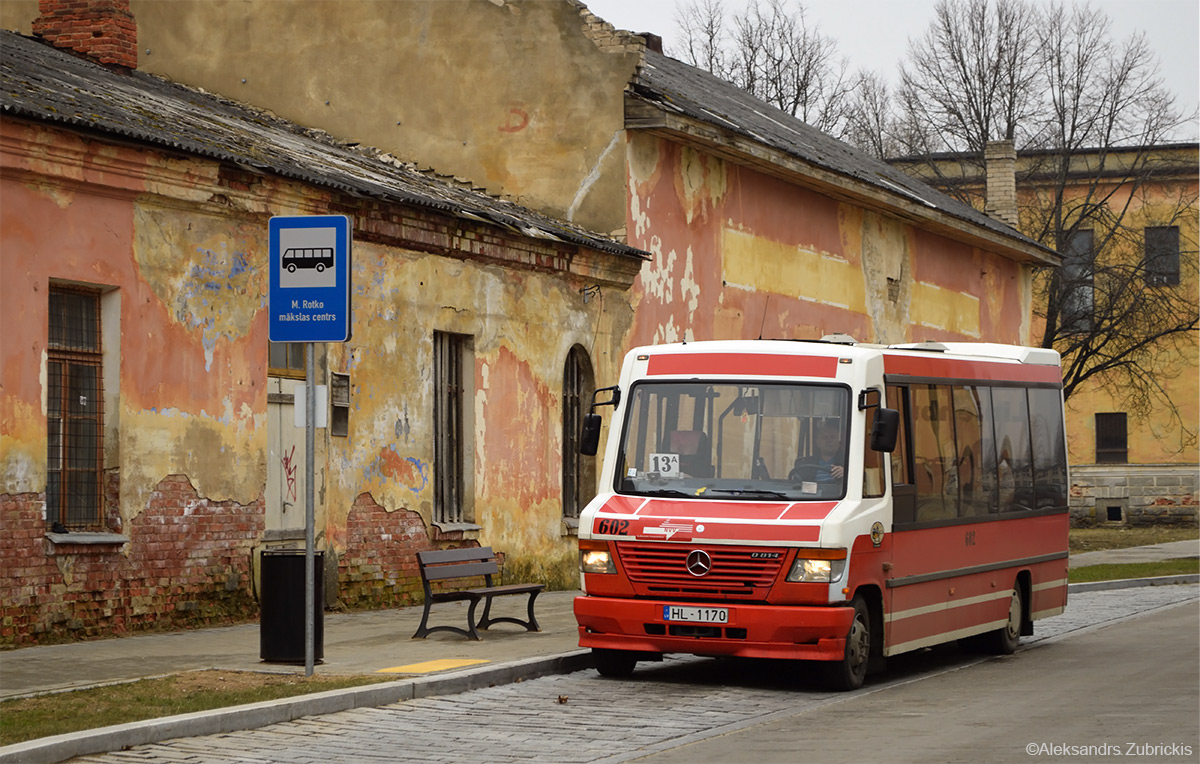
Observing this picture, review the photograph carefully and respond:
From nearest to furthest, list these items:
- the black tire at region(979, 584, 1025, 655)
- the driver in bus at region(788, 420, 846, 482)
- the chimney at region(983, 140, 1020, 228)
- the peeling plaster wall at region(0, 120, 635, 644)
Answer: the driver in bus at region(788, 420, 846, 482), the peeling plaster wall at region(0, 120, 635, 644), the black tire at region(979, 584, 1025, 655), the chimney at region(983, 140, 1020, 228)

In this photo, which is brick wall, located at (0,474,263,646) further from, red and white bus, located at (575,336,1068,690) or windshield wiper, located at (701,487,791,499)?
windshield wiper, located at (701,487,791,499)

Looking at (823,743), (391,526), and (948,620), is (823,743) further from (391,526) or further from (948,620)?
(391,526)

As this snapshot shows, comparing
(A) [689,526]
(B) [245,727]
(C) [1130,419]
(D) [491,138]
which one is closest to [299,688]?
(B) [245,727]

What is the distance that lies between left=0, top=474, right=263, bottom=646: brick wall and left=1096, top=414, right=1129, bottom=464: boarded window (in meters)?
39.2

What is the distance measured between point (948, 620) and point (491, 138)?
12.2m

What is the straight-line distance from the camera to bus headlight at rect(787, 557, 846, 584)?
1236 centimetres

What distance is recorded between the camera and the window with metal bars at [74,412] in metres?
14.8

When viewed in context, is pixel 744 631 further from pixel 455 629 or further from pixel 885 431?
pixel 455 629

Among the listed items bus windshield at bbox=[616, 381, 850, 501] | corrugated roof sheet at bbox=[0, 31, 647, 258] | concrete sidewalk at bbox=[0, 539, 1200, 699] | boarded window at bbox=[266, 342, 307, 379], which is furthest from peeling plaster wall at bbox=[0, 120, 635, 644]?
bus windshield at bbox=[616, 381, 850, 501]

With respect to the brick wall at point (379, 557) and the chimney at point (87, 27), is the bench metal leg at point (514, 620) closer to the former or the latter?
the brick wall at point (379, 557)

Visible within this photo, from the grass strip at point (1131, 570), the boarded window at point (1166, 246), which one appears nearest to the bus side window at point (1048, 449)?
the grass strip at point (1131, 570)

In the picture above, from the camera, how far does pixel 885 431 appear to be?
1279 cm

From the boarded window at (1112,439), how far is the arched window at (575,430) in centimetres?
3200

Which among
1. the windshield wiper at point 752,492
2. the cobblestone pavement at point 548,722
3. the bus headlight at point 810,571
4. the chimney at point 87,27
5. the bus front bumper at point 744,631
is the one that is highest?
the chimney at point 87,27
